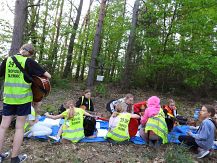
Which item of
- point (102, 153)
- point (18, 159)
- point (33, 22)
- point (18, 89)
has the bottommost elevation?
point (102, 153)

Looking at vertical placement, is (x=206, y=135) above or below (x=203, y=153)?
above

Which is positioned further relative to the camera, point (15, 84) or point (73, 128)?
point (73, 128)

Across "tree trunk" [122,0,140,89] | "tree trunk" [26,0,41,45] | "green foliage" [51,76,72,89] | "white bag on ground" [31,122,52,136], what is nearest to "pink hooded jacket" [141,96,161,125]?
"white bag on ground" [31,122,52,136]

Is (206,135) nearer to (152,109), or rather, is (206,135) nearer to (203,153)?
(203,153)

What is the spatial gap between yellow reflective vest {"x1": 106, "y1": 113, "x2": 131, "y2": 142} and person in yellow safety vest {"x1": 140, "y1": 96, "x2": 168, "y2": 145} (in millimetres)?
436

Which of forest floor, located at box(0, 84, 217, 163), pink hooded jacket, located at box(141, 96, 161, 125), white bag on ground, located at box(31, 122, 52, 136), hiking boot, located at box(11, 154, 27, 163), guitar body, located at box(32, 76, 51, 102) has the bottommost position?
forest floor, located at box(0, 84, 217, 163)

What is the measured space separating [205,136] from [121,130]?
1697 millimetres

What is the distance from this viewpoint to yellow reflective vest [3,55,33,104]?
402 centimetres

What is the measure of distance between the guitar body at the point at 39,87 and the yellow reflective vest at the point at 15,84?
12 centimetres

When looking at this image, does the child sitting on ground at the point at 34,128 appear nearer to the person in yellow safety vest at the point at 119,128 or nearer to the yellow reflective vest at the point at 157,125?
the person in yellow safety vest at the point at 119,128

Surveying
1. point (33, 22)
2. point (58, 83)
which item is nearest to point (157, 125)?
point (58, 83)

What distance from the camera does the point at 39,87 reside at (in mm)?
4109

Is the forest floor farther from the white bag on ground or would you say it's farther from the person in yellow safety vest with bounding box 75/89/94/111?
the person in yellow safety vest with bounding box 75/89/94/111

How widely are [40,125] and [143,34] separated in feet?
28.0
